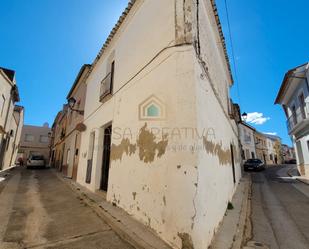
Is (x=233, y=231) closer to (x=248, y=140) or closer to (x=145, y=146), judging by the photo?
(x=145, y=146)

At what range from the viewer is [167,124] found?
3.03 meters

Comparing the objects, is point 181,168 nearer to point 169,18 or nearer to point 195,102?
point 195,102

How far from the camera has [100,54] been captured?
723 cm

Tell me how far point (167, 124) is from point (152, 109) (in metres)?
0.70

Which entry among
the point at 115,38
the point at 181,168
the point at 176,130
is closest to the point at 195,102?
the point at 176,130

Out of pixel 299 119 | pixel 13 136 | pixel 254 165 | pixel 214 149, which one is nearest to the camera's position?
pixel 214 149

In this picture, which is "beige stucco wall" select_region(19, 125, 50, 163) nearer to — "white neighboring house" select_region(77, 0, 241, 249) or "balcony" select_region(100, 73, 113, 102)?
"balcony" select_region(100, 73, 113, 102)

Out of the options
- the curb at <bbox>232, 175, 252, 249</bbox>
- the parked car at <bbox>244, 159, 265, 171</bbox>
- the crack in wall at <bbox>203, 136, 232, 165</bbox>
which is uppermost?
the crack in wall at <bbox>203, 136, 232, 165</bbox>

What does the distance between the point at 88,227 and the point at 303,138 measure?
15.3 metres

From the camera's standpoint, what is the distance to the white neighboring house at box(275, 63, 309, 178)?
450 inches

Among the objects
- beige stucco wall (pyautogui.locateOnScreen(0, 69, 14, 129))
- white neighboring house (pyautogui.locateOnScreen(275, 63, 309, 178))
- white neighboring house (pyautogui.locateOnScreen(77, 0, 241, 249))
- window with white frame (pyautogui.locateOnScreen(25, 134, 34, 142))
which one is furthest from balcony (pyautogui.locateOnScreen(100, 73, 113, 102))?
window with white frame (pyautogui.locateOnScreen(25, 134, 34, 142))

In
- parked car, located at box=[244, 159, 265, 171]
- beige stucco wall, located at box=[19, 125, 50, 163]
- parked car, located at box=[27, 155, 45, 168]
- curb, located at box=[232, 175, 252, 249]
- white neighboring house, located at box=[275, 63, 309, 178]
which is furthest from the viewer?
beige stucco wall, located at box=[19, 125, 50, 163]

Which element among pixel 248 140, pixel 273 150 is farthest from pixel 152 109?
pixel 273 150

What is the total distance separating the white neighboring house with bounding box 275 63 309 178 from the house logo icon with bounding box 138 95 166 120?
39.9 feet
